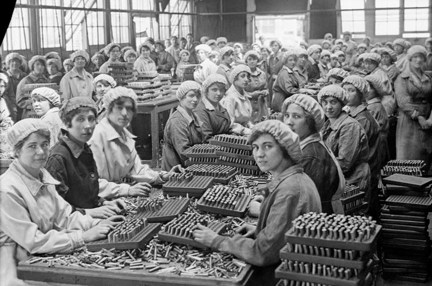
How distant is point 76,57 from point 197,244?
6.64 meters

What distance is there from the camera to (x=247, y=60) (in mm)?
9719

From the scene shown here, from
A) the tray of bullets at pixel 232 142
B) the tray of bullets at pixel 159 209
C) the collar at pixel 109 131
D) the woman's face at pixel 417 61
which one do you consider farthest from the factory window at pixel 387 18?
the tray of bullets at pixel 159 209

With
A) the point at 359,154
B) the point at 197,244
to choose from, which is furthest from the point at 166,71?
the point at 197,244

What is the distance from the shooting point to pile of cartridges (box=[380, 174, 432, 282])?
507cm

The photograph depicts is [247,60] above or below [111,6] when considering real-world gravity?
below

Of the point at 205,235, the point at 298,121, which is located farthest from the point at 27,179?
the point at 298,121

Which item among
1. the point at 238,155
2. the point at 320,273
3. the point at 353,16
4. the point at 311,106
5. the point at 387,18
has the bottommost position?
the point at 320,273

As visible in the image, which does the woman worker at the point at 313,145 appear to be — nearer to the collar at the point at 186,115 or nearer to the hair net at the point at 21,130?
the collar at the point at 186,115

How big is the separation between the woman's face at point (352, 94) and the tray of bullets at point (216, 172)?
1.72 metres

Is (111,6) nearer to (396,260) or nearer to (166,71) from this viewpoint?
(166,71)

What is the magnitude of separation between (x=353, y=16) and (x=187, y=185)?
1049 centimetres

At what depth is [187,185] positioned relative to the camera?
4.13 meters

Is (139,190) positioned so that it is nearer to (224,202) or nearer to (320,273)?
(224,202)

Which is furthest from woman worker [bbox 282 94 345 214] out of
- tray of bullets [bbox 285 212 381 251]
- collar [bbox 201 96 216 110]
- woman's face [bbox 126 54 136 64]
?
woman's face [bbox 126 54 136 64]
